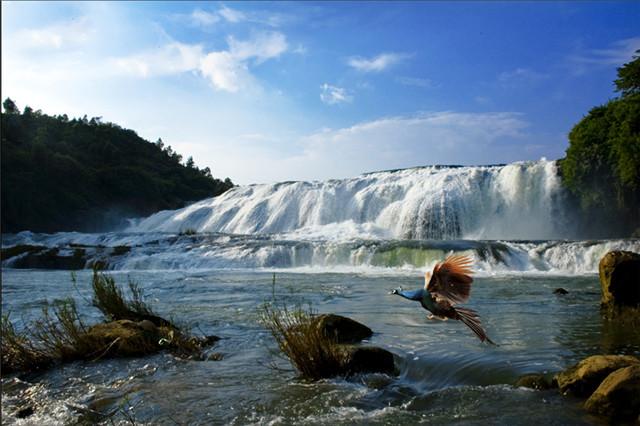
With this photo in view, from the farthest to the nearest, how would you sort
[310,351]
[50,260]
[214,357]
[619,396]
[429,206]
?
[429,206] → [50,260] → [214,357] → [310,351] → [619,396]

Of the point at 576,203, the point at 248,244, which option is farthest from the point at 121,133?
the point at 576,203

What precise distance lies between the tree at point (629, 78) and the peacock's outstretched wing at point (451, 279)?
105 ft

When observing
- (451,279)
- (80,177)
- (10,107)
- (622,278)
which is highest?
(10,107)

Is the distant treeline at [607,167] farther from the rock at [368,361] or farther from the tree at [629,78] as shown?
the rock at [368,361]

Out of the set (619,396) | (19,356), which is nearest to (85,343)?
(19,356)

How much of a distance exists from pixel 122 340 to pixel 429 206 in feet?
85.5

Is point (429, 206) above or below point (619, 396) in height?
above

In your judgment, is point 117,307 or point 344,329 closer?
point 344,329

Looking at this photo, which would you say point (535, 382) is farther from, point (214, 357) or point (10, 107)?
point (10, 107)

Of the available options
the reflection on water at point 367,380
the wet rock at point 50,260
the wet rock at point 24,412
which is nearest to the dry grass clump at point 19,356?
the reflection on water at point 367,380

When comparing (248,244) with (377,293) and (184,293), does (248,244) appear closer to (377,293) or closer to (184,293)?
(184,293)

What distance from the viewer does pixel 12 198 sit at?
45031mm

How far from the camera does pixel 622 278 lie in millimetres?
8953

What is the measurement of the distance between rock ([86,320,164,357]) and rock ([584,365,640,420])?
5.48 meters
